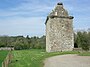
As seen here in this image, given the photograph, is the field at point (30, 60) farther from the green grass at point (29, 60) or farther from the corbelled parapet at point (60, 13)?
the corbelled parapet at point (60, 13)

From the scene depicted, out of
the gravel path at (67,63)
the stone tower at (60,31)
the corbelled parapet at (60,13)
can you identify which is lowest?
the gravel path at (67,63)

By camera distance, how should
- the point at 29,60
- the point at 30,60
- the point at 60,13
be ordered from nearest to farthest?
1. the point at 29,60
2. the point at 30,60
3. the point at 60,13

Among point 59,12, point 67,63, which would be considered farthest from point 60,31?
point 67,63

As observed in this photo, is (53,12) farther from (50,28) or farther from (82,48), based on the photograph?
(82,48)

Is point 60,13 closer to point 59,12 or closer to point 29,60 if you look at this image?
point 59,12

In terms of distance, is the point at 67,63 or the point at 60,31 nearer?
the point at 67,63

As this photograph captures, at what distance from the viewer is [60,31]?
186ft

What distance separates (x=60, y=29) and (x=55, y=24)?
161 centimetres

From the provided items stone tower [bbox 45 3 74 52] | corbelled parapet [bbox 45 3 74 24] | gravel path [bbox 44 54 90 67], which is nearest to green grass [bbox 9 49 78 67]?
gravel path [bbox 44 54 90 67]

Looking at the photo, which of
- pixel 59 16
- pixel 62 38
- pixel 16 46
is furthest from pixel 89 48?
pixel 16 46

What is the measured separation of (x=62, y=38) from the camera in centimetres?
5650

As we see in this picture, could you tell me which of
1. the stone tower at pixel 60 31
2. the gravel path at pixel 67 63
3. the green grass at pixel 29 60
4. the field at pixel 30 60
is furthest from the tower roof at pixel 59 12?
the gravel path at pixel 67 63

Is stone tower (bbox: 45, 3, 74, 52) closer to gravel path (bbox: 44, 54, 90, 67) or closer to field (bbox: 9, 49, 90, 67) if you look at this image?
field (bbox: 9, 49, 90, 67)

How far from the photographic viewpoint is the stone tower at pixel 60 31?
55869 mm
